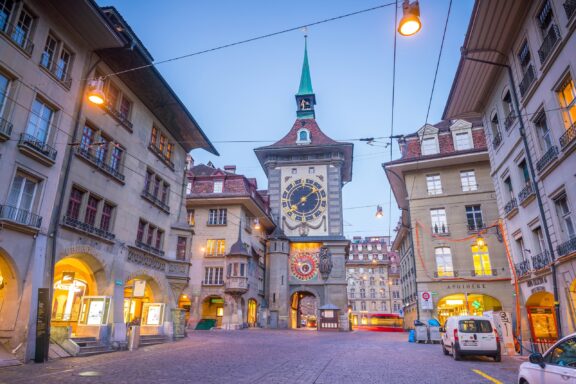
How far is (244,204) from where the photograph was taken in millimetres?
39688

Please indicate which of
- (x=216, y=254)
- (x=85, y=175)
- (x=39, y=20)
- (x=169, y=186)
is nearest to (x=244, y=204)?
(x=216, y=254)

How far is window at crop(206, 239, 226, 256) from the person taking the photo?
3869 cm

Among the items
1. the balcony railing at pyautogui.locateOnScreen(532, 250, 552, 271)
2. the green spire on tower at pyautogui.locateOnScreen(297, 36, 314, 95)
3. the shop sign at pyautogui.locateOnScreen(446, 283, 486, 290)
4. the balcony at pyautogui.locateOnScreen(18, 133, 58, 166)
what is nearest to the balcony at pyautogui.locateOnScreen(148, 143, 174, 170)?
the balcony at pyautogui.locateOnScreen(18, 133, 58, 166)

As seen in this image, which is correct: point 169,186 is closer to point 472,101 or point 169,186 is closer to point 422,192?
point 472,101

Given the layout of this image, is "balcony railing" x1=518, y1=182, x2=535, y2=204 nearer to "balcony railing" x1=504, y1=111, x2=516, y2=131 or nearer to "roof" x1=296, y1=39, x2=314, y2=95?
"balcony railing" x1=504, y1=111, x2=516, y2=131

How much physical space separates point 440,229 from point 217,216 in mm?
22042

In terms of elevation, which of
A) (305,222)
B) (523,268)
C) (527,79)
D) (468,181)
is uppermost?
(468,181)

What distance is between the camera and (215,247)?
38.9 m

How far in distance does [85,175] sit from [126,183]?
335 cm

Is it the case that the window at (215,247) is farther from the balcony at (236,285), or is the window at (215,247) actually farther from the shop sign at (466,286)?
the shop sign at (466,286)

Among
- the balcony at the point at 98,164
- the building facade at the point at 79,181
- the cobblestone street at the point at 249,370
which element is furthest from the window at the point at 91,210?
the cobblestone street at the point at 249,370

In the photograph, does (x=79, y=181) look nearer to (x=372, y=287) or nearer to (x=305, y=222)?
(x=305, y=222)

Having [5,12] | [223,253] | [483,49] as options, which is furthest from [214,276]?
[483,49]

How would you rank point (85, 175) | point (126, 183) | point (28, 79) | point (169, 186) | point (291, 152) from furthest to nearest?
point (291, 152), point (169, 186), point (126, 183), point (85, 175), point (28, 79)
